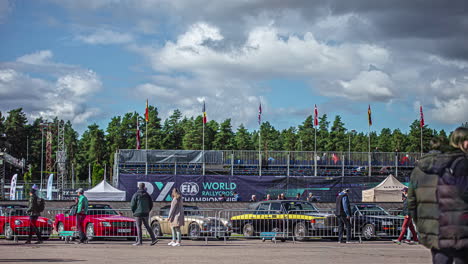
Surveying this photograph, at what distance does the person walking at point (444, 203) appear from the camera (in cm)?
541

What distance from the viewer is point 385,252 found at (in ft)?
54.4

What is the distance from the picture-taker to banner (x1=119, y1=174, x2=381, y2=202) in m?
37.9

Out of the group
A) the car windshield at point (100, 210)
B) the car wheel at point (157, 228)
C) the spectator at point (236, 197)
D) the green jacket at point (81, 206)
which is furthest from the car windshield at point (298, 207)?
the spectator at point (236, 197)

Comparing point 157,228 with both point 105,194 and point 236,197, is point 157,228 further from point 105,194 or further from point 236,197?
point 236,197

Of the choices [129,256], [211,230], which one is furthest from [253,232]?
[129,256]

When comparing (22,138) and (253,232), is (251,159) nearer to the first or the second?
(253,232)

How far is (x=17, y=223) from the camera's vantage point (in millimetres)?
21797

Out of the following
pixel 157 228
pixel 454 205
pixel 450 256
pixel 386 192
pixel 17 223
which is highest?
pixel 454 205

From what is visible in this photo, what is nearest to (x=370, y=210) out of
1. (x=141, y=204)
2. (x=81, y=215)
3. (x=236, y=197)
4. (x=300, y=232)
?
(x=300, y=232)

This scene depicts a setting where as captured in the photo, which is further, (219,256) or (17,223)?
(17,223)

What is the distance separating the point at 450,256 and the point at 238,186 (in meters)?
32.9

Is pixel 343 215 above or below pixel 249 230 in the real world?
above

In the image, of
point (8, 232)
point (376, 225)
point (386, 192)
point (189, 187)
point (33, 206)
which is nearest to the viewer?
point (33, 206)

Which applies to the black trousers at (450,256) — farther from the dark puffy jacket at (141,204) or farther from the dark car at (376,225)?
the dark car at (376,225)
